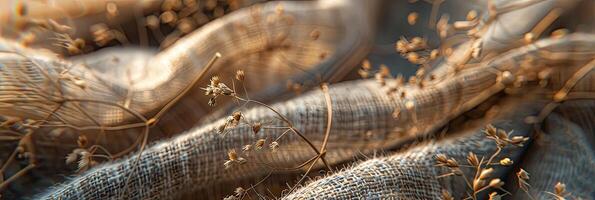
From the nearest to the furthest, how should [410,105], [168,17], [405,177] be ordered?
[405,177] < [410,105] < [168,17]

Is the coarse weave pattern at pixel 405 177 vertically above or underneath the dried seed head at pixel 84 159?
underneath

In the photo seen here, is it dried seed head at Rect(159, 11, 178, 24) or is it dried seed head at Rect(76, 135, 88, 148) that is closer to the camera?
dried seed head at Rect(76, 135, 88, 148)

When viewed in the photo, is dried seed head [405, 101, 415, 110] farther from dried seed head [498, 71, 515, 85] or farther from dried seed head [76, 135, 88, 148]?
dried seed head [76, 135, 88, 148]

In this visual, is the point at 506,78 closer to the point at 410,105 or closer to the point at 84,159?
the point at 410,105

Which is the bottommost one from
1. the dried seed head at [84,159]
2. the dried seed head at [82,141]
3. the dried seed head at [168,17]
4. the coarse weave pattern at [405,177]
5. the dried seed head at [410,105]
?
the coarse weave pattern at [405,177]

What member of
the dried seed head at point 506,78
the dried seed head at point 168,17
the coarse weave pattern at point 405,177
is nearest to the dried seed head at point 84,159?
the coarse weave pattern at point 405,177

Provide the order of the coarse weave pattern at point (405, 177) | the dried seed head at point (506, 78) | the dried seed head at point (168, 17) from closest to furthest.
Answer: the coarse weave pattern at point (405, 177), the dried seed head at point (506, 78), the dried seed head at point (168, 17)

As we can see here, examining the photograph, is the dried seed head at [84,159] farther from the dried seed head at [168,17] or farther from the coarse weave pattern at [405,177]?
the dried seed head at [168,17]

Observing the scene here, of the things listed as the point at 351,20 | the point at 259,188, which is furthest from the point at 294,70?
the point at 259,188

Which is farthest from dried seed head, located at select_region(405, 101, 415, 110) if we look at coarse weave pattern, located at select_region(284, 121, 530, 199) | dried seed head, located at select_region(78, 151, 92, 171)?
dried seed head, located at select_region(78, 151, 92, 171)

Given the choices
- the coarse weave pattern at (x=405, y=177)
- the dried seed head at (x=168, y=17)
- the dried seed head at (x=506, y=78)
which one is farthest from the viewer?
the dried seed head at (x=168, y=17)

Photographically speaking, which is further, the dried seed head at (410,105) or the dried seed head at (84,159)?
the dried seed head at (410,105)

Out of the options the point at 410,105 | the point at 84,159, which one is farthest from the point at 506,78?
the point at 84,159
